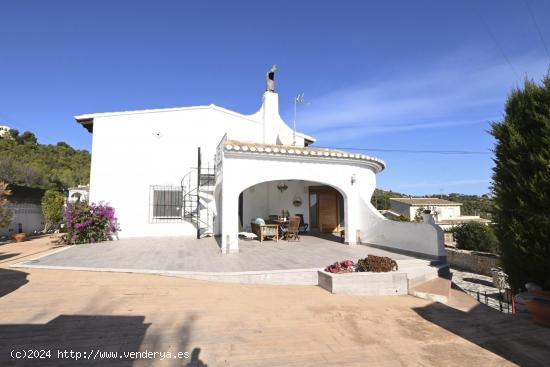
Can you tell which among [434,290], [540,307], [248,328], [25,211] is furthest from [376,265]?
[25,211]

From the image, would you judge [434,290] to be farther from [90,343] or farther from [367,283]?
[90,343]

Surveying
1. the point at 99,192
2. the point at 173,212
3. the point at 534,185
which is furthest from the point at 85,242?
the point at 534,185

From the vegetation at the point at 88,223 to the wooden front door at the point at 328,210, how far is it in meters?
9.29

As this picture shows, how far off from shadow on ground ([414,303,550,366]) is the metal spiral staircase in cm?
1030

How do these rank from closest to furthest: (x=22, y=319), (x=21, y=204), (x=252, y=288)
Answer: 1. (x=22, y=319)
2. (x=252, y=288)
3. (x=21, y=204)

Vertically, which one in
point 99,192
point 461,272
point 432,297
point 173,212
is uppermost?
point 99,192

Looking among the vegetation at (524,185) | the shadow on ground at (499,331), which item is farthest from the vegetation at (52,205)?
the vegetation at (524,185)

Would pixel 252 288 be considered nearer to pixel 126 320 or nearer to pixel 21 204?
pixel 126 320

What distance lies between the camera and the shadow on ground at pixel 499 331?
3764 millimetres

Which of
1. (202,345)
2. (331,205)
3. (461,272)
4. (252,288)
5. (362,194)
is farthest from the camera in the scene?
(461,272)

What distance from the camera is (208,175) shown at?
1425cm

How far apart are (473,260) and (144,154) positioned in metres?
19.9

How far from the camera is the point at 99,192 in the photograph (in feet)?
44.4

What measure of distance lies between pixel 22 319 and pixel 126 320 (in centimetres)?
141
